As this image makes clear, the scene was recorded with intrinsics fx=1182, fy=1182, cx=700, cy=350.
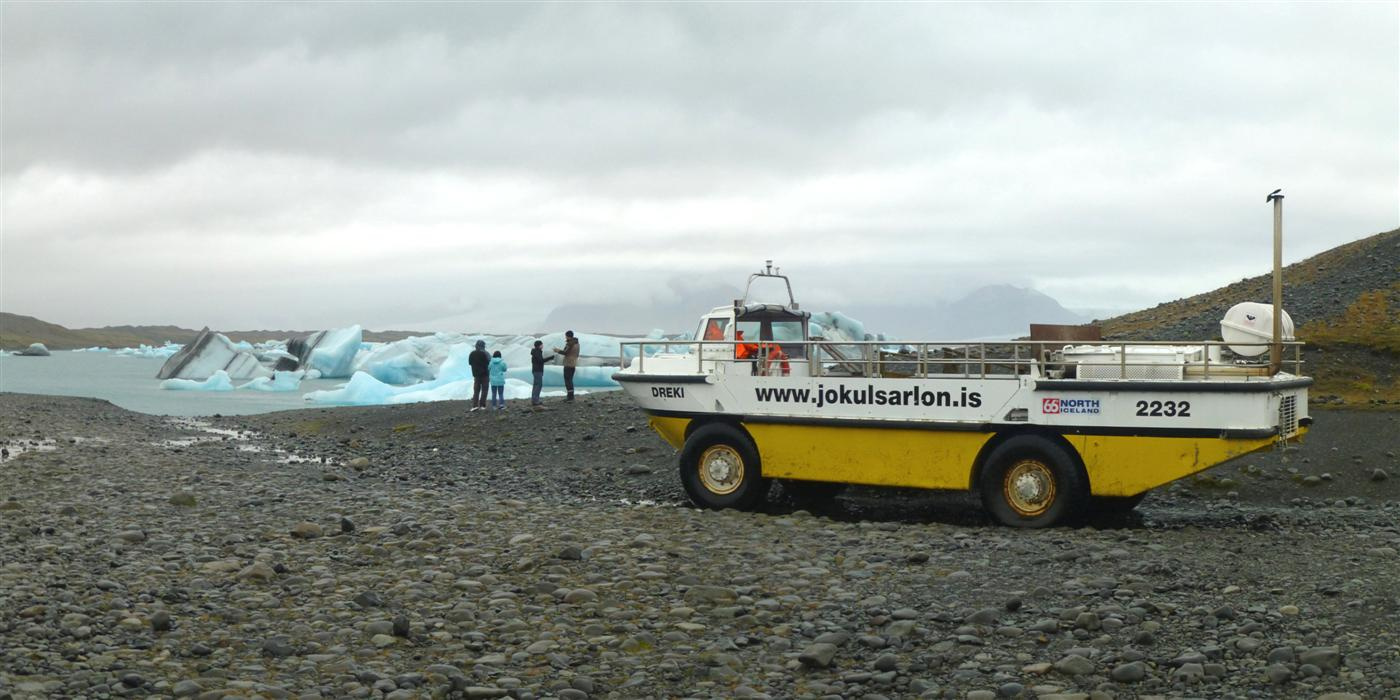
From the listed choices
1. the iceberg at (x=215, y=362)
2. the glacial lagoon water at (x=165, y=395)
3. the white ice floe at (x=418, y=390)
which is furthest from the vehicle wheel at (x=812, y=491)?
the iceberg at (x=215, y=362)

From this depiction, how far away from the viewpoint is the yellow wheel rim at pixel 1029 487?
29.6 feet

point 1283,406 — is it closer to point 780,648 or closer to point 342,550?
point 780,648

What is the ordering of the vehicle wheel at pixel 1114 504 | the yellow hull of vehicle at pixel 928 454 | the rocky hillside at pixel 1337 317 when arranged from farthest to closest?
the rocky hillside at pixel 1337 317, the vehicle wheel at pixel 1114 504, the yellow hull of vehicle at pixel 928 454

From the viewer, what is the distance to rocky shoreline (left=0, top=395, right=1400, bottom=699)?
512cm

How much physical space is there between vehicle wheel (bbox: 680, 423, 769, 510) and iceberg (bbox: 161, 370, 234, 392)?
115 ft

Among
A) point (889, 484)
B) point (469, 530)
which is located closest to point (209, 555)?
point (469, 530)

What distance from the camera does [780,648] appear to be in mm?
5645

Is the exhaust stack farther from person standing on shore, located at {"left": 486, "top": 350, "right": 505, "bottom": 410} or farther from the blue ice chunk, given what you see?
the blue ice chunk

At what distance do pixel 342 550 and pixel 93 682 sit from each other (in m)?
2.72

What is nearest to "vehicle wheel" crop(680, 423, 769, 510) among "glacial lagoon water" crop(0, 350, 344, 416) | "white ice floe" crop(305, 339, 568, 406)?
"white ice floe" crop(305, 339, 568, 406)

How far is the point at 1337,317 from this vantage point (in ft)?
62.5

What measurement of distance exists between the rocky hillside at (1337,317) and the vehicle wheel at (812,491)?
8009 mm

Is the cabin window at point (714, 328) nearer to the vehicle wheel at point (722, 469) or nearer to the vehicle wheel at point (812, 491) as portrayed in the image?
the vehicle wheel at point (722, 469)

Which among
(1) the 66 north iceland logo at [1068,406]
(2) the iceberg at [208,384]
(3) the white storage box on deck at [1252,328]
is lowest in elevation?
(2) the iceberg at [208,384]
